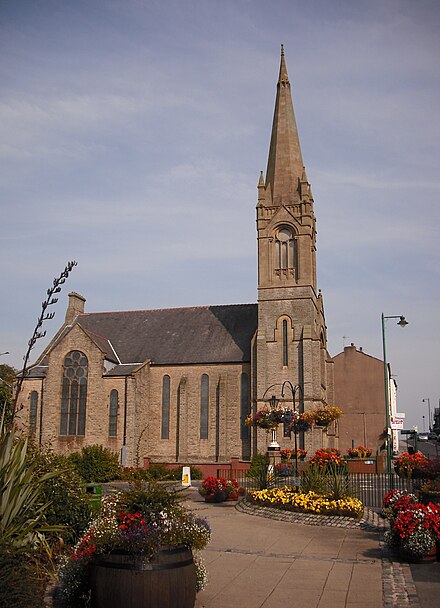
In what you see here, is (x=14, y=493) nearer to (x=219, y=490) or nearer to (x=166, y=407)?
(x=219, y=490)

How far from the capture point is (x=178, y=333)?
52.0m

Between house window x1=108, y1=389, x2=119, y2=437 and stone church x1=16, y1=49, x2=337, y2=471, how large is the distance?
0.25ft

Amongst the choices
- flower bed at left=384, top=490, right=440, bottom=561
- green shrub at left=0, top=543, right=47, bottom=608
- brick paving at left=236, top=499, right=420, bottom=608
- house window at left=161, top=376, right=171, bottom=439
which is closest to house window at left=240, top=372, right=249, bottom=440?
house window at left=161, top=376, right=171, bottom=439

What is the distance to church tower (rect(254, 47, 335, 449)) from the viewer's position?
45.0 m

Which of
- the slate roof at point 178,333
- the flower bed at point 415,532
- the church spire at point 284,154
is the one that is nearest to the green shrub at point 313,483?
the flower bed at point 415,532

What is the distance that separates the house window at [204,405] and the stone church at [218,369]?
8 centimetres

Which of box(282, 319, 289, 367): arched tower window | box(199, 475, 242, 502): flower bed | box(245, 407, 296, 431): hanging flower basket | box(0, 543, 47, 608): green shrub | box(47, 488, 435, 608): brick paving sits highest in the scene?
box(282, 319, 289, 367): arched tower window

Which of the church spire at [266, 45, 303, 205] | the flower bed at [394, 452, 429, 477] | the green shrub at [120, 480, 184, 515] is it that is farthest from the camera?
the church spire at [266, 45, 303, 205]

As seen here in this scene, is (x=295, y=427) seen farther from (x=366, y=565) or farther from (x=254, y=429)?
(x=254, y=429)

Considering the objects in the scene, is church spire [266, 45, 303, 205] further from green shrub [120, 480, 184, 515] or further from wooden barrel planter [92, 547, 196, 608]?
wooden barrel planter [92, 547, 196, 608]

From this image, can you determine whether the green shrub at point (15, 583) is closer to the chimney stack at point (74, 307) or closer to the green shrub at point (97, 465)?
the green shrub at point (97, 465)

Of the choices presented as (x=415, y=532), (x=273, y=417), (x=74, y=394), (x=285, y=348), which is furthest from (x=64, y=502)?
(x=74, y=394)

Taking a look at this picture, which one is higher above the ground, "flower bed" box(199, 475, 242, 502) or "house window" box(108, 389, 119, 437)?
"house window" box(108, 389, 119, 437)

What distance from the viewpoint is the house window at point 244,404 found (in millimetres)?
46219
